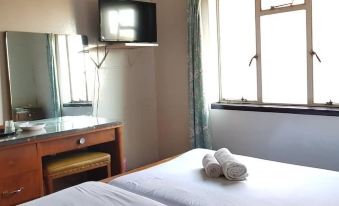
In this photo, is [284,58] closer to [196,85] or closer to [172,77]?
[196,85]

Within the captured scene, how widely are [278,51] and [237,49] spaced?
1.40 ft

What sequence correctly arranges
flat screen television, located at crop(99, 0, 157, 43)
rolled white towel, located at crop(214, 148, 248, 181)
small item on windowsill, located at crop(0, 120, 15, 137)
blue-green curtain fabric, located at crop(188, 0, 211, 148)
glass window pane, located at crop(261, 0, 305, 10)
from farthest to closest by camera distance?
1. blue-green curtain fabric, located at crop(188, 0, 211, 148)
2. flat screen television, located at crop(99, 0, 157, 43)
3. glass window pane, located at crop(261, 0, 305, 10)
4. small item on windowsill, located at crop(0, 120, 15, 137)
5. rolled white towel, located at crop(214, 148, 248, 181)

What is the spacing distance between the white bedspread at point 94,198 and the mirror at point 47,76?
1379mm

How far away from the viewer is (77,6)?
3182 millimetres

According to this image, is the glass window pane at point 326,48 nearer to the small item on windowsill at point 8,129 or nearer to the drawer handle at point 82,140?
the drawer handle at point 82,140

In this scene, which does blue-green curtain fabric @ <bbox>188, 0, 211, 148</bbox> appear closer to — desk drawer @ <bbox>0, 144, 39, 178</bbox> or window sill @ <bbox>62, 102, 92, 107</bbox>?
window sill @ <bbox>62, 102, 92, 107</bbox>

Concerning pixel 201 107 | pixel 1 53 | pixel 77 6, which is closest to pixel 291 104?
pixel 201 107

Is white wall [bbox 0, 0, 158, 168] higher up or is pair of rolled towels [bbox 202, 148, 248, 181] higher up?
white wall [bbox 0, 0, 158, 168]

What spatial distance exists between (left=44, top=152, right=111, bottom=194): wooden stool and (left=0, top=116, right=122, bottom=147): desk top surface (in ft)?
0.80

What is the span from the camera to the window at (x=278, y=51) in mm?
2822

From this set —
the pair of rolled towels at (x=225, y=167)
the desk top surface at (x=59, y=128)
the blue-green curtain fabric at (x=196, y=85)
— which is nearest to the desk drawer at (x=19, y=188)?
the desk top surface at (x=59, y=128)

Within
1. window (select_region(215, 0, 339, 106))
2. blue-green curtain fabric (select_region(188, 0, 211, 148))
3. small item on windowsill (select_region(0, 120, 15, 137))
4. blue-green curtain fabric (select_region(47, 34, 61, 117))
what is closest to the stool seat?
small item on windowsill (select_region(0, 120, 15, 137))

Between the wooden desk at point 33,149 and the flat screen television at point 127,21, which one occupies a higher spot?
the flat screen television at point 127,21

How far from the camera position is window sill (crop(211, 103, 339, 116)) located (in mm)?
2721
